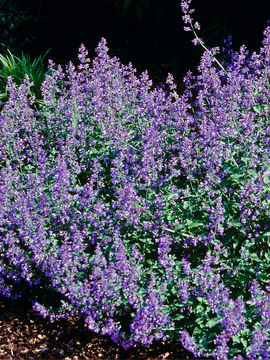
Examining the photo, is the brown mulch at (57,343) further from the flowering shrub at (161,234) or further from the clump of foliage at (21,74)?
the clump of foliage at (21,74)

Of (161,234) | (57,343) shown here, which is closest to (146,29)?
(161,234)

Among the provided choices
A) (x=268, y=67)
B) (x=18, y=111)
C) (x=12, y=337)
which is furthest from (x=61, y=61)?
(x=12, y=337)

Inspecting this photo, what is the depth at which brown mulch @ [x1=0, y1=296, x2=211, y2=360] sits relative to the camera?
392 centimetres

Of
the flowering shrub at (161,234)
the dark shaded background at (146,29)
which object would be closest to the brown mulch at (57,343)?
the flowering shrub at (161,234)

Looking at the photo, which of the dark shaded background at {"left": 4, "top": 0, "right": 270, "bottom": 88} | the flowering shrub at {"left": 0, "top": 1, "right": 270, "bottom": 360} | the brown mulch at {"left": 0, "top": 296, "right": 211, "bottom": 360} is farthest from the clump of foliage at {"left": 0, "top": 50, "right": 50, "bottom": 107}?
the brown mulch at {"left": 0, "top": 296, "right": 211, "bottom": 360}

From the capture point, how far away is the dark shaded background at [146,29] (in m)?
7.72

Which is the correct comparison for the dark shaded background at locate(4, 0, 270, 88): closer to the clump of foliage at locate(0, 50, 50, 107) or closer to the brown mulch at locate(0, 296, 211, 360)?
the clump of foliage at locate(0, 50, 50, 107)

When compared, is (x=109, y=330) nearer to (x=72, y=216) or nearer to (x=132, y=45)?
(x=72, y=216)

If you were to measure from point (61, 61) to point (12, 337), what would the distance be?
630cm

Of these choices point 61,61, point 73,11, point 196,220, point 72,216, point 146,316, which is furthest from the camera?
point 73,11

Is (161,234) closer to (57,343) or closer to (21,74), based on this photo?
(57,343)

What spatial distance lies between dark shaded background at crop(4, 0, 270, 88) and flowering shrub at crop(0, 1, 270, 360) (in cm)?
321

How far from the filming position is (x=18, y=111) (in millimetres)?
5191

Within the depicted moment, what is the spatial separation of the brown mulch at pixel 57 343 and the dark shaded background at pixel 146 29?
494cm
